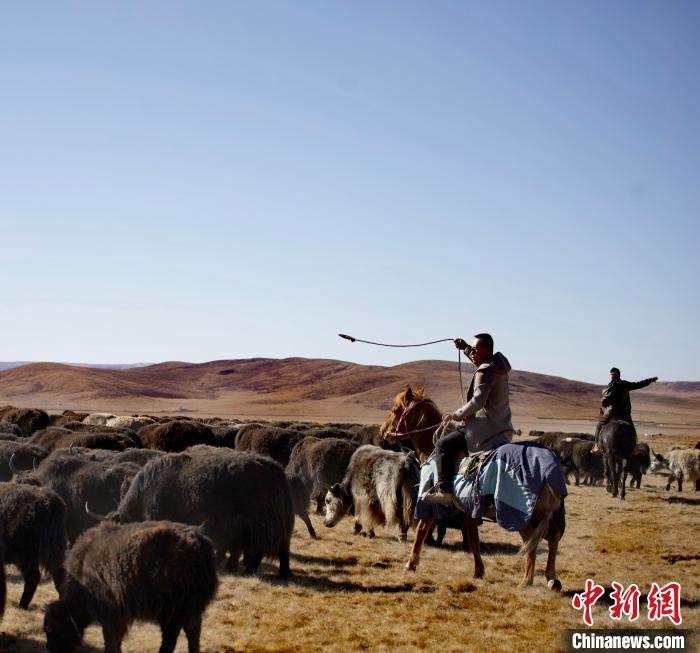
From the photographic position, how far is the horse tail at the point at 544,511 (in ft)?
24.3

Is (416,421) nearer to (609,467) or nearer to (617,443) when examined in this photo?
(617,443)

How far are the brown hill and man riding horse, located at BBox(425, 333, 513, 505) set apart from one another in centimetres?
5878

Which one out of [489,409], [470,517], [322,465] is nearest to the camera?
[489,409]

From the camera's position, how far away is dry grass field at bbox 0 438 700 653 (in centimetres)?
610

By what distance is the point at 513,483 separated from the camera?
7.59m

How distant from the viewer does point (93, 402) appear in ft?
264

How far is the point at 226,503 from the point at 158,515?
73 centimetres

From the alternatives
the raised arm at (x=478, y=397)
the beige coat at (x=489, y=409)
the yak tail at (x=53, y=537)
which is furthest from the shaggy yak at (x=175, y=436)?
the raised arm at (x=478, y=397)

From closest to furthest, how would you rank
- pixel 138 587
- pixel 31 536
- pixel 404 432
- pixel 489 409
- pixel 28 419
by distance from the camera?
pixel 138 587 < pixel 31 536 < pixel 489 409 < pixel 404 432 < pixel 28 419

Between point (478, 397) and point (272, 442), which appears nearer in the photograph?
point (478, 397)

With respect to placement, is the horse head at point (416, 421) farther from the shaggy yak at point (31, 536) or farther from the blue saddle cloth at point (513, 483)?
the shaggy yak at point (31, 536)

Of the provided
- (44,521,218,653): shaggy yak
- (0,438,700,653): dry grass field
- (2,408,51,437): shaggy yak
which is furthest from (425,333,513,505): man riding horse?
(2,408,51,437): shaggy yak

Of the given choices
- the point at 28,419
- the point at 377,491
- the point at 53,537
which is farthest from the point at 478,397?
the point at 28,419

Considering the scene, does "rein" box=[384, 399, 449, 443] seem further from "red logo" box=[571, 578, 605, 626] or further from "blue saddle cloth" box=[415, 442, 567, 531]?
"red logo" box=[571, 578, 605, 626]
